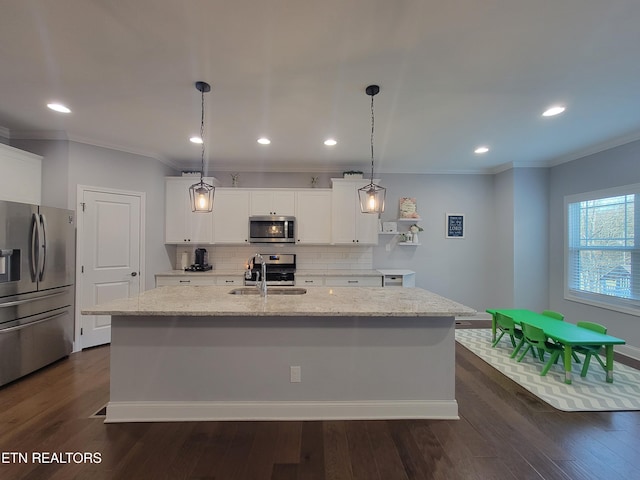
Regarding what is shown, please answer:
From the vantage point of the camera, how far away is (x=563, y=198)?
4.32 m

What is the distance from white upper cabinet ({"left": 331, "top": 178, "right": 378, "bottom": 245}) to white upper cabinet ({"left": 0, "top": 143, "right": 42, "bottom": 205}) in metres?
A: 3.76

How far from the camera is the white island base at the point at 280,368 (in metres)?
2.18

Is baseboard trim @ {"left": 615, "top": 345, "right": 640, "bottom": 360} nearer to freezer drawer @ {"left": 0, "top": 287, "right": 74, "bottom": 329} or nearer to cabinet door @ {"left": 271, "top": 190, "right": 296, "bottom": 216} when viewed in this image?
cabinet door @ {"left": 271, "top": 190, "right": 296, "bottom": 216}

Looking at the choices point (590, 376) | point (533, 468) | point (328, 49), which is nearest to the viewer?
point (533, 468)

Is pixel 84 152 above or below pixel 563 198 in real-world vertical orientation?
above

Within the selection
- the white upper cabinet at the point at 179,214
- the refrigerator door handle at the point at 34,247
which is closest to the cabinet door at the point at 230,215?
the white upper cabinet at the point at 179,214

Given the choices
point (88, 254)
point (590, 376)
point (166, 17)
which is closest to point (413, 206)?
point (590, 376)

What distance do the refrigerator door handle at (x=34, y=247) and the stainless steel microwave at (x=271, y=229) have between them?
2.40 metres

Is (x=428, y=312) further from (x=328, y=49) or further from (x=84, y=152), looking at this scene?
(x=84, y=152)

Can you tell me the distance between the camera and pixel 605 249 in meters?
3.78

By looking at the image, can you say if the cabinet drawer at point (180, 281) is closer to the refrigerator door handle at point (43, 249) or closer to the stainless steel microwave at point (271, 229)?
the stainless steel microwave at point (271, 229)

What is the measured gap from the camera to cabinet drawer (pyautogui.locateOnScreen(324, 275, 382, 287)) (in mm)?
4309

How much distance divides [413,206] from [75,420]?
4886 millimetres

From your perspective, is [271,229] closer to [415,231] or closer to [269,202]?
[269,202]
